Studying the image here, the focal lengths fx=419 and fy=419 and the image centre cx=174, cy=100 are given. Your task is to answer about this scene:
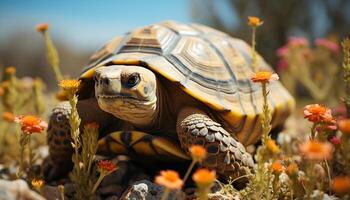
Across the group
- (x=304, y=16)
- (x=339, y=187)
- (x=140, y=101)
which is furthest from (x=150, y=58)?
(x=304, y=16)

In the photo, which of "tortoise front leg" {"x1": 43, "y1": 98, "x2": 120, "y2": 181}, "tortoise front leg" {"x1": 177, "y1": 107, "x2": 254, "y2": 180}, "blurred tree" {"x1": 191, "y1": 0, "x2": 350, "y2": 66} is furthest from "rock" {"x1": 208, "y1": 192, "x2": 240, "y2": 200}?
"blurred tree" {"x1": 191, "y1": 0, "x2": 350, "y2": 66}

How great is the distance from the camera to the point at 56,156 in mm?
2918

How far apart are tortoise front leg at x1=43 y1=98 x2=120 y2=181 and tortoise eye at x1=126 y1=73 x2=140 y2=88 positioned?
57 cm

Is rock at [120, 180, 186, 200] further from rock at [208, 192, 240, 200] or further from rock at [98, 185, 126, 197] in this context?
rock at [98, 185, 126, 197]

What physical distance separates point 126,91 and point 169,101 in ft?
1.77

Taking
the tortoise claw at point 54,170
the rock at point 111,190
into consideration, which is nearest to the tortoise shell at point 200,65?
the tortoise claw at point 54,170

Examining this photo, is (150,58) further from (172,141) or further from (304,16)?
(304,16)

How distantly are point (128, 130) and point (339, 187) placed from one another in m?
1.63

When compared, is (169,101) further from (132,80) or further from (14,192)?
(14,192)

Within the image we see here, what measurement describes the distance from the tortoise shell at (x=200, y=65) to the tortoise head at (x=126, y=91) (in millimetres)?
192

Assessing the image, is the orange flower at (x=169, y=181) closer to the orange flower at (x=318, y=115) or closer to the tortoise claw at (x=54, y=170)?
the orange flower at (x=318, y=115)

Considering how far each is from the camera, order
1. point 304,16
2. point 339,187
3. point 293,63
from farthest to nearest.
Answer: point 304,16 < point 293,63 < point 339,187

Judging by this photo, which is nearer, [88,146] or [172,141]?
[88,146]

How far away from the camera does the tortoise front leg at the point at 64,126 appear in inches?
109
